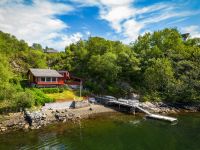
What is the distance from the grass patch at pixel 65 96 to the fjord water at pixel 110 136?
12.1 meters

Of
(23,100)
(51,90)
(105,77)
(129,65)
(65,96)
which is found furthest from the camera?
(129,65)

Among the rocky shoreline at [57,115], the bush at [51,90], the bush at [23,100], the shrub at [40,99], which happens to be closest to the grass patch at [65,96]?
the bush at [51,90]

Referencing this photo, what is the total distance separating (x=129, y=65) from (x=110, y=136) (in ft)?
127

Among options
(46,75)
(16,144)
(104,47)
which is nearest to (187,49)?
(104,47)

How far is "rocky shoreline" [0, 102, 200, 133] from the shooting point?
4428cm

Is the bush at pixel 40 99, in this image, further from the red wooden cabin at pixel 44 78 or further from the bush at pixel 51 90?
the red wooden cabin at pixel 44 78

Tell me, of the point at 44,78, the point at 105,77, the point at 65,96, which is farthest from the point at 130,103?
the point at 44,78

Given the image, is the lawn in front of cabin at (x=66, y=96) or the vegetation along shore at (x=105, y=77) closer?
the vegetation along shore at (x=105, y=77)

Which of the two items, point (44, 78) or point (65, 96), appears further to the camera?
point (44, 78)

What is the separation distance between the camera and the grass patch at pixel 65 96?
6008cm

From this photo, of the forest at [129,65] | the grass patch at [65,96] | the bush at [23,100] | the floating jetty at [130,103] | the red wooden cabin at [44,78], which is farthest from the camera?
the forest at [129,65]

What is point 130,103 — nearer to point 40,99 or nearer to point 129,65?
point 129,65

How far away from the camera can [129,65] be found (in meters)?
76.5

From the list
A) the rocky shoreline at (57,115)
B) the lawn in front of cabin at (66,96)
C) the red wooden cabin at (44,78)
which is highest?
the red wooden cabin at (44,78)
